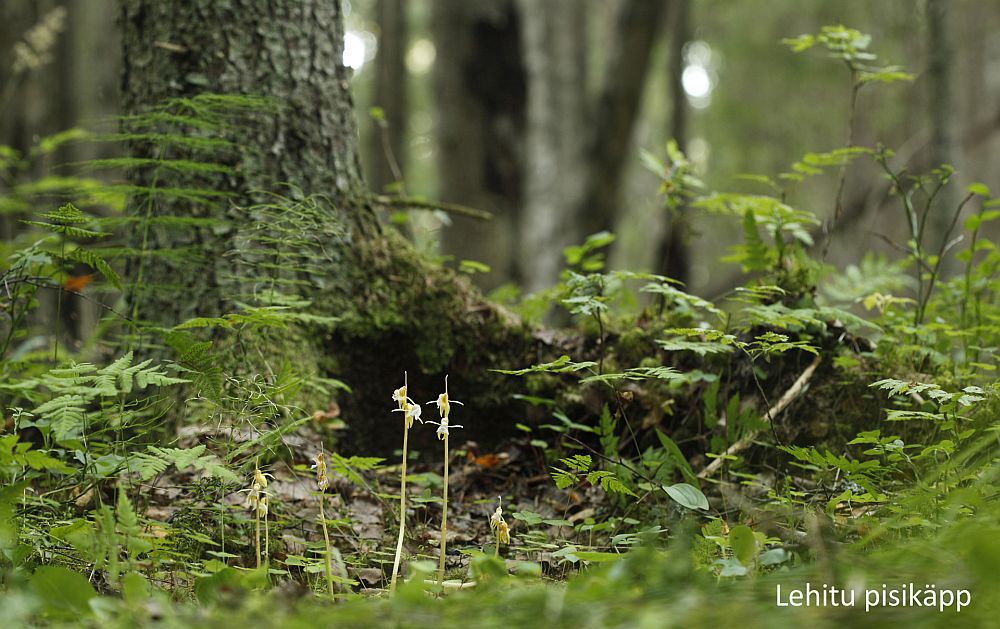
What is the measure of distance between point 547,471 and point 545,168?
18.8 ft

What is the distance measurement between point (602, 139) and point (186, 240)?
19.0 ft

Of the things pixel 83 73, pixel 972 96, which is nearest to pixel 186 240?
pixel 83 73

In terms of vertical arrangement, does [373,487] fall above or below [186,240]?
below

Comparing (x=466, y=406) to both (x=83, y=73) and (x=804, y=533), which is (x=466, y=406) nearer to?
(x=804, y=533)

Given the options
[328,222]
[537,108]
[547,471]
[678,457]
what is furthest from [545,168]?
[678,457]

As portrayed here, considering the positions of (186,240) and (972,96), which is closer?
(186,240)

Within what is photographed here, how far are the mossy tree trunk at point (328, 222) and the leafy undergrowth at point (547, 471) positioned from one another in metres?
0.09

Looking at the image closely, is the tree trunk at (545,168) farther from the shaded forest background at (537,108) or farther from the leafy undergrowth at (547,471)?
the leafy undergrowth at (547,471)

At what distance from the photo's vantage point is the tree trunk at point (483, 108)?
7508mm

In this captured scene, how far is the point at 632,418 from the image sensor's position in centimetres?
296

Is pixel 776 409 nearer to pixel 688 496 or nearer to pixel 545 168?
pixel 688 496

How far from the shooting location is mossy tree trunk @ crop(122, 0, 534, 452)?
10.3 ft

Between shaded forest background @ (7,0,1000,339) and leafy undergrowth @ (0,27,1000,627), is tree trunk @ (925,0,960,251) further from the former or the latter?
leafy undergrowth @ (0,27,1000,627)

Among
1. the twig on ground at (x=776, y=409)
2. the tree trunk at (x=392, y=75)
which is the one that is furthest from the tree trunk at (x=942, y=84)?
the tree trunk at (x=392, y=75)
